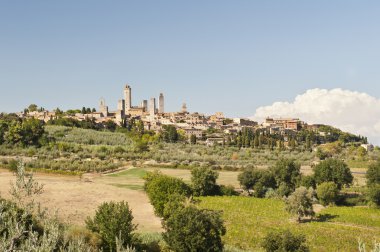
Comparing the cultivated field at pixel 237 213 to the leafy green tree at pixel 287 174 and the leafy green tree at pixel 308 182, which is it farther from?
the leafy green tree at pixel 308 182

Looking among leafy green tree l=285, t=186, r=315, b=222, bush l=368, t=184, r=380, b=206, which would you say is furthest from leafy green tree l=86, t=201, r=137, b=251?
bush l=368, t=184, r=380, b=206

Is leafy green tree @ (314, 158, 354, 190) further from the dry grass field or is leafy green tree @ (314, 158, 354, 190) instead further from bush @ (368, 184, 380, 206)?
the dry grass field

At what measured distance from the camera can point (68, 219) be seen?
31.4 metres

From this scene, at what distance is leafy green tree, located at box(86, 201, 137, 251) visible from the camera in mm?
22656

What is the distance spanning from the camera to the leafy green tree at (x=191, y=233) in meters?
23.4

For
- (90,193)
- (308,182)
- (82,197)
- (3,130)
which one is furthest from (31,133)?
(308,182)

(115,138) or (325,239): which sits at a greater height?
(115,138)

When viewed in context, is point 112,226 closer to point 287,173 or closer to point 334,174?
point 287,173

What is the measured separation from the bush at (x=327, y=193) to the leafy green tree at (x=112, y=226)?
29.3 m

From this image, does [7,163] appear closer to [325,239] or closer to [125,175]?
[125,175]

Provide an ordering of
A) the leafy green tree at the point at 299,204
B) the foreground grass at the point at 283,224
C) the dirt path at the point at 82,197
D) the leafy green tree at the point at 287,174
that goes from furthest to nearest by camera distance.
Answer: the leafy green tree at the point at 287,174 < the leafy green tree at the point at 299,204 < the dirt path at the point at 82,197 < the foreground grass at the point at 283,224

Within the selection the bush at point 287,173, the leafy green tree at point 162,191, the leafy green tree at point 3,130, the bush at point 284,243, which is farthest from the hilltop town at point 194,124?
the bush at point 284,243

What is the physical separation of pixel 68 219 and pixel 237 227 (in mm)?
14121

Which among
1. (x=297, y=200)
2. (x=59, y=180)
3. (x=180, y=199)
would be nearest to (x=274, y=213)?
(x=297, y=200)
